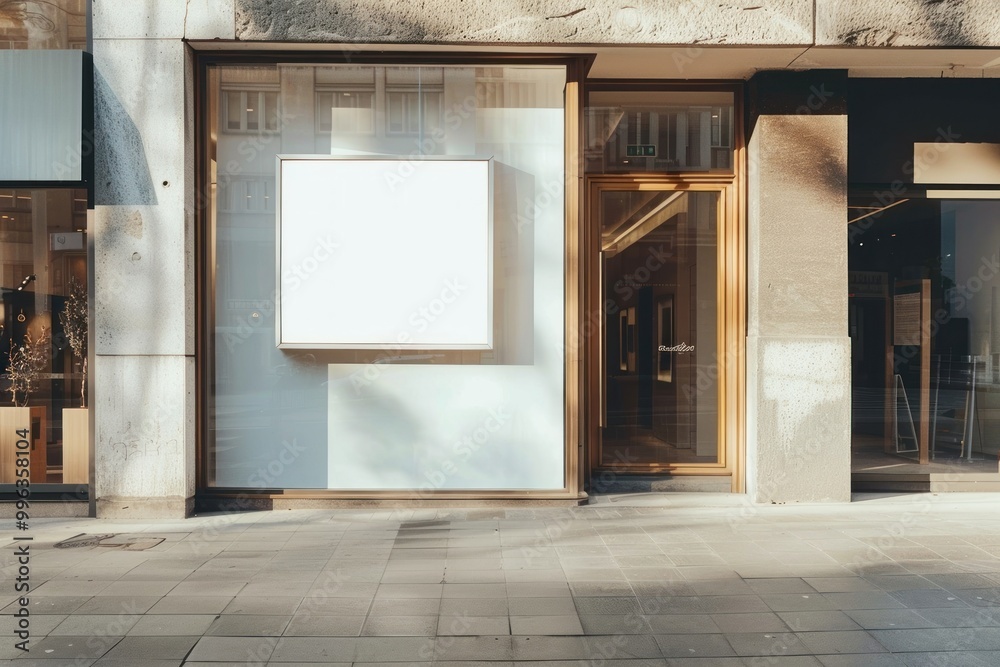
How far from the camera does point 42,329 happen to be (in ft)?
24.9

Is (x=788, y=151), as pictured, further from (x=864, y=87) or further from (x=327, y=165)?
(x=327, y=165)

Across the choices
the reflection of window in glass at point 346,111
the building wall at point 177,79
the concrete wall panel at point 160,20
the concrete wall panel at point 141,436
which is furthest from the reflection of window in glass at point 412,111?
the concrete wall panel at point 141,436

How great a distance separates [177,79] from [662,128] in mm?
4755

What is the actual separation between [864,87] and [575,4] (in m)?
3.35

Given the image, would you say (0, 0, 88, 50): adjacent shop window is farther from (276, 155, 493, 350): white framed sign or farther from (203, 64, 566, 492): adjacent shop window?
(276, 155, 493, 350): white framed sign

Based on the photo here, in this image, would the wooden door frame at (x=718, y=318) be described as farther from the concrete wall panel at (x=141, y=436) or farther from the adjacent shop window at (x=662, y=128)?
the concrete wall panel at (x=141, y=436)


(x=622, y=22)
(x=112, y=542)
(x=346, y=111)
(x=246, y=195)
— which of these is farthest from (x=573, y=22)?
(x=112, y=542)

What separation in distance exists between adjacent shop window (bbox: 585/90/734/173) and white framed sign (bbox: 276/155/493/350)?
1557 mm

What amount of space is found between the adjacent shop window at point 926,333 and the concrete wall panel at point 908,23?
1713 millimetres

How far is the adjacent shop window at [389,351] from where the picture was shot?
758cm

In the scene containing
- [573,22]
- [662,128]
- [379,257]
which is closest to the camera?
[573,22]

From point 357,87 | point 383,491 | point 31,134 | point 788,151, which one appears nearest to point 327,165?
point 357,87

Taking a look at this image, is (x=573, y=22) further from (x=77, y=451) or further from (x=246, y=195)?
(x=77, y=451)

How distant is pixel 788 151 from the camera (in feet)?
25.5
